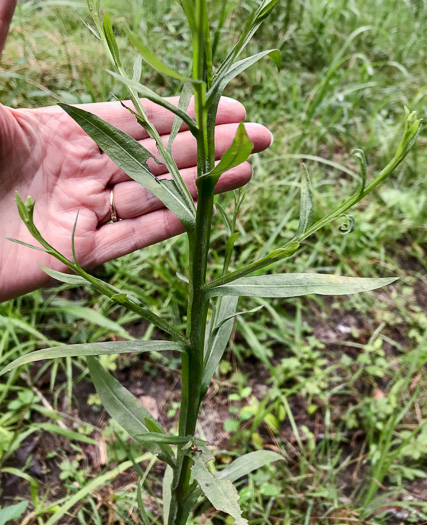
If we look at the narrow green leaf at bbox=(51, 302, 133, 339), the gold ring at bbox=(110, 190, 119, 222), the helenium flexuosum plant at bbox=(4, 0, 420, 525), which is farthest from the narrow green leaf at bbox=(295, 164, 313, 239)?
the narrow green leaf at bbox=(51, 302, 133, 339)

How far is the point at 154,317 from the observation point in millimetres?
710

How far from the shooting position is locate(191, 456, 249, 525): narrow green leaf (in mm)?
640

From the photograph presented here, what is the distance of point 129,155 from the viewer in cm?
70

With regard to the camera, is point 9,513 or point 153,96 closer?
point 153,96

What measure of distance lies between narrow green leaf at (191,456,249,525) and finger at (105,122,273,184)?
2.69 feet

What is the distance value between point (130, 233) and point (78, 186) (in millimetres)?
216

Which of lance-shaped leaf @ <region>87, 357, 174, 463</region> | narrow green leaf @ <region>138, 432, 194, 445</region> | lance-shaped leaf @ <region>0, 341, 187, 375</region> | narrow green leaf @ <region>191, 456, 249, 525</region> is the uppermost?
lance-shaped leaf @ <region>0, 341, 187, 375</region>

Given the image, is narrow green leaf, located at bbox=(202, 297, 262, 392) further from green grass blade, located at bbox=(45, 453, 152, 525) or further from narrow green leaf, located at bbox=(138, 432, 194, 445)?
green grass blade, located at bbox=(45, 453, 152, 525)

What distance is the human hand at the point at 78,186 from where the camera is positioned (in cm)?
116

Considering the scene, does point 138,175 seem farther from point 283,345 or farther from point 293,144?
point 293,144

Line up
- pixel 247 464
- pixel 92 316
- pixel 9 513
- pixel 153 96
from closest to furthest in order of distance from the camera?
pixel 153 96 → pixel 9 513 → pixel 247 464 → pixel 92 316

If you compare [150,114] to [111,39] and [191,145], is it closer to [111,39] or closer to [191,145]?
[191,145]

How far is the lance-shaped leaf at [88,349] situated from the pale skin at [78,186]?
1.69ft

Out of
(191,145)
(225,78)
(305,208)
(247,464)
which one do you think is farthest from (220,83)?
(247,464)
